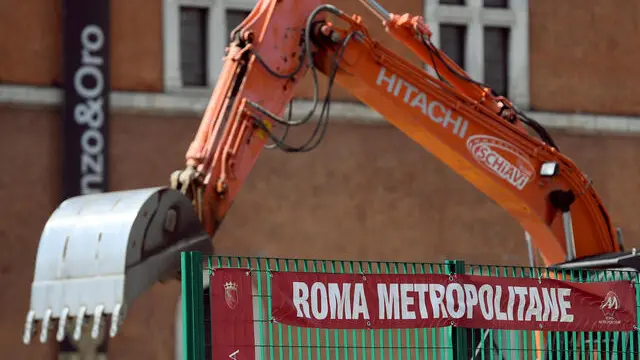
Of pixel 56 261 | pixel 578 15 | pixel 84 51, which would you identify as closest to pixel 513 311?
pixel 56 261

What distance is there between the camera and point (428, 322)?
10914 millimetres

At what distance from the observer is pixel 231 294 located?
9977 millimetres

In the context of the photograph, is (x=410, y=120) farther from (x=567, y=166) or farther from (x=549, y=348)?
(x=549, y=348)

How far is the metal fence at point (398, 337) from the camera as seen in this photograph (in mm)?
9961

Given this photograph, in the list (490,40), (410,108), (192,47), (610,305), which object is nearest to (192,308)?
(610,305)

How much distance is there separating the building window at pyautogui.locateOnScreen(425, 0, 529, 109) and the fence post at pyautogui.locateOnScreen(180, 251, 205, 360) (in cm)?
1490

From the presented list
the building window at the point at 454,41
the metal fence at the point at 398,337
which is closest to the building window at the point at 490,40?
the building window at the point at 454,41

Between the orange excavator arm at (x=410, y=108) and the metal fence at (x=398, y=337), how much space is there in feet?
7.83

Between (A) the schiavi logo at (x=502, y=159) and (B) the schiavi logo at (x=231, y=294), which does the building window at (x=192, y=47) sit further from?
(B) the schiavi logo at (x=231, y=294)

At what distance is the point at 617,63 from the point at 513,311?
14943 millimetres

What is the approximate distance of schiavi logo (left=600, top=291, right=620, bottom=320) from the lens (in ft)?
39.1

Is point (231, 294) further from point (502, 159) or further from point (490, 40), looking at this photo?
point (490, 40)

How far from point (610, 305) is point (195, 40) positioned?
1214 cm

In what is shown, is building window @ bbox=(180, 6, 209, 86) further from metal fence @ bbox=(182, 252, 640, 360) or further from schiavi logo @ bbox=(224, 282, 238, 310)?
schiavi logo @ bbox=(224, 282, 238, 310)
